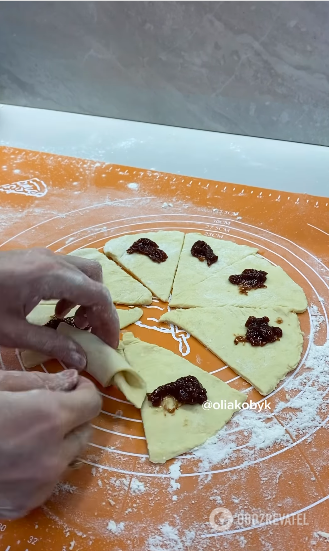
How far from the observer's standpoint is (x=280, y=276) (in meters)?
2.45

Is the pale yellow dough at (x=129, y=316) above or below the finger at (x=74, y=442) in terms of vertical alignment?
above

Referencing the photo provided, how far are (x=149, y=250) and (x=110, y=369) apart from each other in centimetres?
95

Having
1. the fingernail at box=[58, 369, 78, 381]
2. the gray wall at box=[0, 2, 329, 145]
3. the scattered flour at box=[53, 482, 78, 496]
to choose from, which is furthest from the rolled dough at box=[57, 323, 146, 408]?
the gray wall at box=[0, 2, 329, 145]

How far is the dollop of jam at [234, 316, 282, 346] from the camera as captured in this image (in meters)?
2.09

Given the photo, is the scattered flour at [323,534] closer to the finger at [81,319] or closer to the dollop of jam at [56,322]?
the finger at [81,319]

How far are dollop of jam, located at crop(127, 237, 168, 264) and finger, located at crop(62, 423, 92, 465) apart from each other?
1232 mm

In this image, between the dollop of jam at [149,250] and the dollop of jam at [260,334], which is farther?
the dollop of jam at [149,250]

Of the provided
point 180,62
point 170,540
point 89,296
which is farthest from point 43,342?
point 180,62

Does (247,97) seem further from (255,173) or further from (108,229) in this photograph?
(108,229)

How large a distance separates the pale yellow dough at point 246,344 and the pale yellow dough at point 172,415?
0.43ft

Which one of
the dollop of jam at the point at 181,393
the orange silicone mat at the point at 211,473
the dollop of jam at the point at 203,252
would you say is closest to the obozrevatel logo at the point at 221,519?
the orange silicone mat at the point at 211,473

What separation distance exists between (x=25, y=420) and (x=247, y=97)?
2840 millimetres

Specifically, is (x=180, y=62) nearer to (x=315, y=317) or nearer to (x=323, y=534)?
(x=315, y=317)

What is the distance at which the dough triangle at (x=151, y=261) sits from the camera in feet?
8.02
